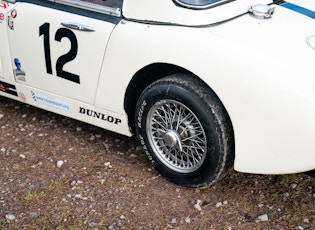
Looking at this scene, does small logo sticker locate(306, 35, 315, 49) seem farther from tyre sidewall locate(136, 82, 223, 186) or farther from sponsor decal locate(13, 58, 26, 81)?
sponsor decal locate(13, 58, 26, 81)

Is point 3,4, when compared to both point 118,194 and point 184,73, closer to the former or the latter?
point 184,73

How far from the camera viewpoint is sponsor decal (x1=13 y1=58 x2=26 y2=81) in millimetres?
4316

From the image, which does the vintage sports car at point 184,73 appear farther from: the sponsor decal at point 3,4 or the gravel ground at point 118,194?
the gravel ground at point 118,194

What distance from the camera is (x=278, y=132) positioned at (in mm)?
3195

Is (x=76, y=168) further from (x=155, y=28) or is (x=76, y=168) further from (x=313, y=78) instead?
(x=313, y=78)

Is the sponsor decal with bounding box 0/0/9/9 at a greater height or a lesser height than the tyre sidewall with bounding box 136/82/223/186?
greater

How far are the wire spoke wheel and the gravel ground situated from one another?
0.22 meters

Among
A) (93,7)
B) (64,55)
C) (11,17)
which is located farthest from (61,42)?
(11,17)

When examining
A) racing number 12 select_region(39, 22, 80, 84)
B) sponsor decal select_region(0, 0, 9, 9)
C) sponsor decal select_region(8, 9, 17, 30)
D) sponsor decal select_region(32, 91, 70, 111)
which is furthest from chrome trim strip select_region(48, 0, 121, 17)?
sponsor decal select_region(32, 91, 70, 111)

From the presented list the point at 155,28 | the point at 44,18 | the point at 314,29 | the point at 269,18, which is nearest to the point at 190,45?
the point at 155,28

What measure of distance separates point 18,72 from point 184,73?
155cm

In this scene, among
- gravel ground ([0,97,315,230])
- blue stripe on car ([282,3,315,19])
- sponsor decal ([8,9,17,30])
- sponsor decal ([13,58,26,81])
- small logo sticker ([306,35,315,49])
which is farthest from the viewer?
sponsor decal ([13,58,26,81])

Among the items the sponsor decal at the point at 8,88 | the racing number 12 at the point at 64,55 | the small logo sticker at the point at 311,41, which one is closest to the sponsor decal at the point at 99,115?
the racing number 12 at the point at 64,55

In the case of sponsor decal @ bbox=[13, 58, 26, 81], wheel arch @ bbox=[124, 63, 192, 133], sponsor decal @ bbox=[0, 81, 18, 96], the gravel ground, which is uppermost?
wheel arch @ bbox=[124, 63, 192, 133]
